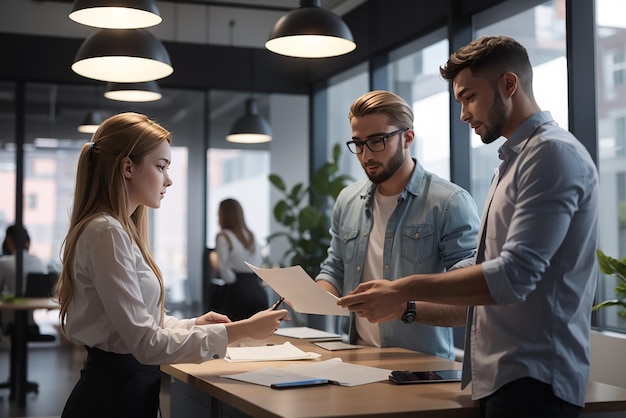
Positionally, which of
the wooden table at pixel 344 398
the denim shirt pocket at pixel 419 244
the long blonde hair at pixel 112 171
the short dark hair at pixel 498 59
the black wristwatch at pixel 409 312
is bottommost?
the wooden table at pixel 344 398

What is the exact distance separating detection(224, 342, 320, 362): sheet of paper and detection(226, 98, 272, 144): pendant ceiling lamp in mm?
4656

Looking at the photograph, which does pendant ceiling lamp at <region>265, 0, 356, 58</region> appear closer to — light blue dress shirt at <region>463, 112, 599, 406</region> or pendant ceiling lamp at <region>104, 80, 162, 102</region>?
light blue dress shirt at <region>463, 112, 599, 406</region>

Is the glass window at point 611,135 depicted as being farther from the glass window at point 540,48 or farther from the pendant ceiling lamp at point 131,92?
the pendant ceiling lamp at point 131,92

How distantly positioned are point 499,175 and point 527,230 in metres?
0.28

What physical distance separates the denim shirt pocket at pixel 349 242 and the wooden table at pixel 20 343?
3.89 m

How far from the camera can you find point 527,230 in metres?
1.78

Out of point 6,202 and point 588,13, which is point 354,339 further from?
point 6,202

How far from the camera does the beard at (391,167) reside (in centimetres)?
312

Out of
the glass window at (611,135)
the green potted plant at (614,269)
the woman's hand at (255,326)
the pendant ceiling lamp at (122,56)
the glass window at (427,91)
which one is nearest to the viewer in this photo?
the woman's hand at (255,326)

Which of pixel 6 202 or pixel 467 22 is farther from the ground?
pixel 467 22

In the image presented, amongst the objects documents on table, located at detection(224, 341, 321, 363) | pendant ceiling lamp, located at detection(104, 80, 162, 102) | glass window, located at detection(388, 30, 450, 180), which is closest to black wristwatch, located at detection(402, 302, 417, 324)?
documents on table, located at detection(224, 341, 321, 363)

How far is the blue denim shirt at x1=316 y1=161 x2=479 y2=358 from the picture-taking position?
2.97 metres

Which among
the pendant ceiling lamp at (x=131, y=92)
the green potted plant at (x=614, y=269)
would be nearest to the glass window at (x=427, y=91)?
the pendant ceiling lamp at (x=131, y=92)

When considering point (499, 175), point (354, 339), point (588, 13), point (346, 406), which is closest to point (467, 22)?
point (588, 13)
